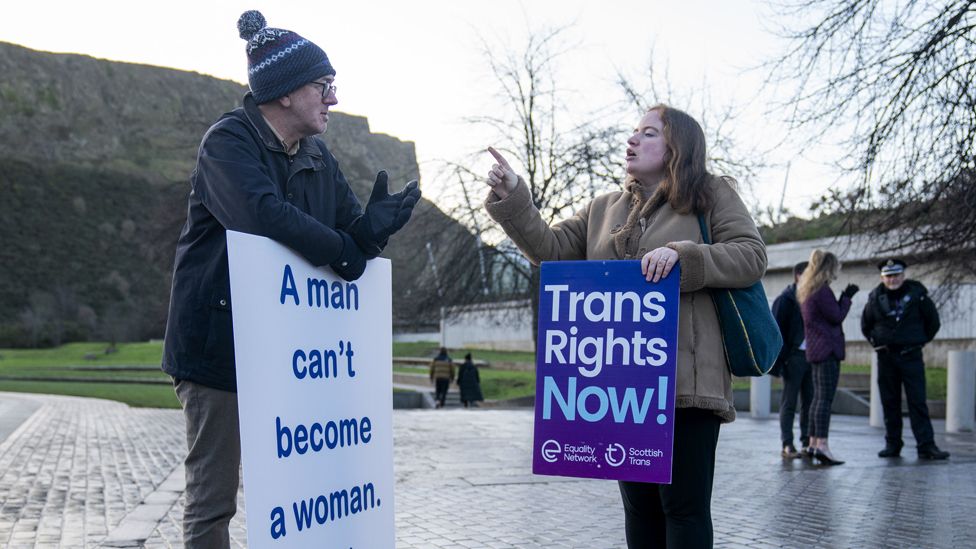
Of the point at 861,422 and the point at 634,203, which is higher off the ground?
the point at 634,203

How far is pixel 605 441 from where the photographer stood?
3154mm

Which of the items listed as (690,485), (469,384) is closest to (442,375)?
(469,384)

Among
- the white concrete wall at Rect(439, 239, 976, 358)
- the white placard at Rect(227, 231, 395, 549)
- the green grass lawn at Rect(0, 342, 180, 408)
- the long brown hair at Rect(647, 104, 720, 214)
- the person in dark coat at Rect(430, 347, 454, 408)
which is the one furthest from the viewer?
the person in dark coat at Rect(430, 347, 454, 408)

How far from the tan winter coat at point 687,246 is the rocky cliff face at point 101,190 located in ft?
59.8

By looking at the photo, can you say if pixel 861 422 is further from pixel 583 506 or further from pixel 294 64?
pixel 294 64

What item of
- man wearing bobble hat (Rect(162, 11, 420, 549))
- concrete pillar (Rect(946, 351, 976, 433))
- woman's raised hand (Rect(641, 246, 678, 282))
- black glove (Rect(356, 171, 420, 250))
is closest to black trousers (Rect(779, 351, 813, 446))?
concrete pillar (Rect(946, 351, 976, 433))

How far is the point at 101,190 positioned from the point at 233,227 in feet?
462

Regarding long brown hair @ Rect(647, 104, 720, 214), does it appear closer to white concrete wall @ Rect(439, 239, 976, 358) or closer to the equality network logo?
the equality network logo

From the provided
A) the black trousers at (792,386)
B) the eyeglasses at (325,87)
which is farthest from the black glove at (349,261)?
the black trousers at (792,386)

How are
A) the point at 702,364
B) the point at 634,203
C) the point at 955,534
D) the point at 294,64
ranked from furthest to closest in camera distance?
the point at 955,534, the point at 634,203, the point at 702,364, the point at 294,64

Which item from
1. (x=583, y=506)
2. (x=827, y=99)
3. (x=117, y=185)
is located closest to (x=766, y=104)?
(x=827, y=99)

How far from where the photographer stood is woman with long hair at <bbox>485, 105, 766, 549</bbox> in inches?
120

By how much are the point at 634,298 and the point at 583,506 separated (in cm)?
362

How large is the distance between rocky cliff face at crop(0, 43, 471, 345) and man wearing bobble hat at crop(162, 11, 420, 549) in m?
18.6
